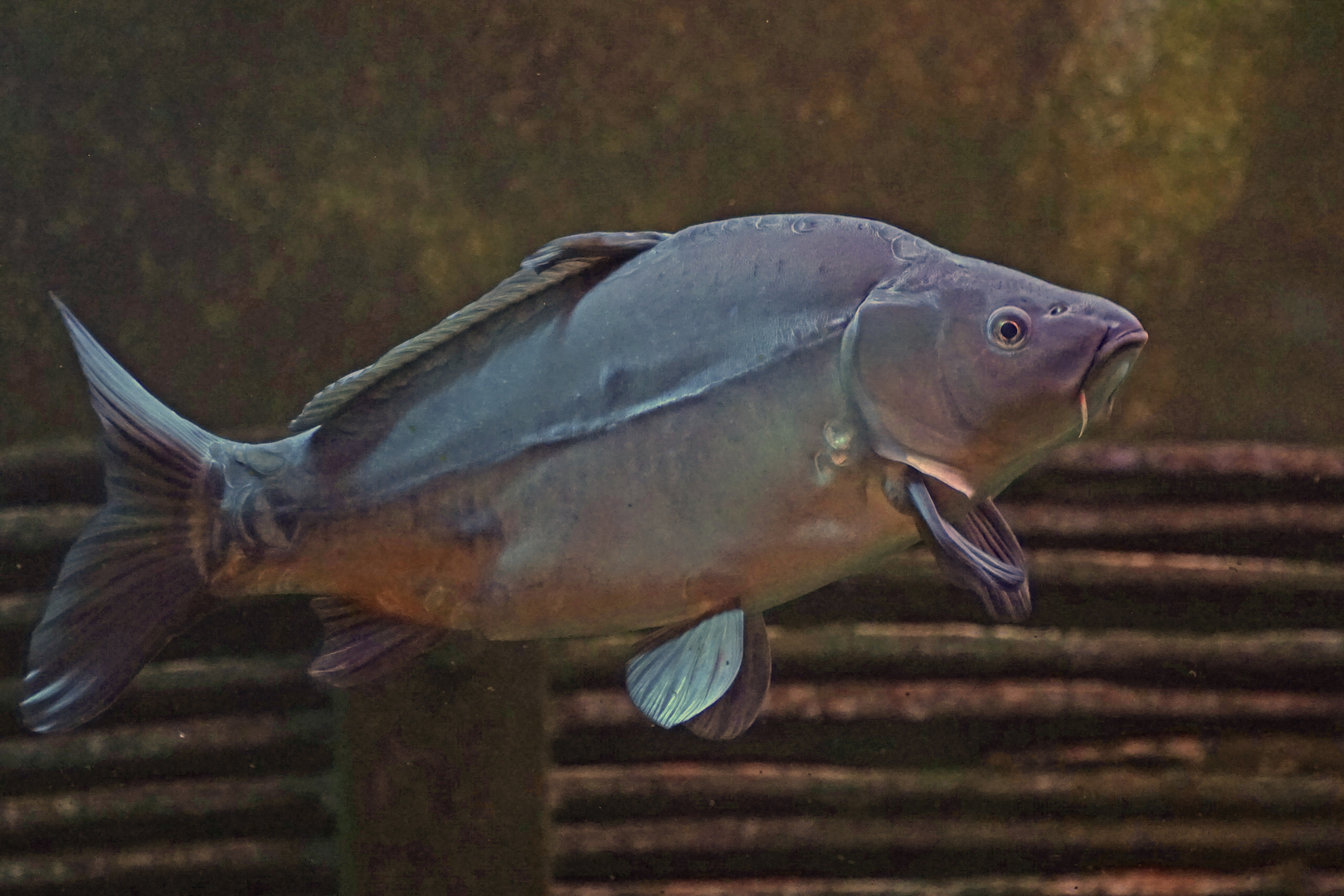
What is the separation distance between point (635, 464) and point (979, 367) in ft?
0.97

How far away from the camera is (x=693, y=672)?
0.80 meters

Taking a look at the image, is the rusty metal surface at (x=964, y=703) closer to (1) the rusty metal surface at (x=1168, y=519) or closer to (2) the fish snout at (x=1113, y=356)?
(1) the rusty metal surface at (x=1168, y=519)

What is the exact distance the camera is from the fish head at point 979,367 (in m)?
0.75

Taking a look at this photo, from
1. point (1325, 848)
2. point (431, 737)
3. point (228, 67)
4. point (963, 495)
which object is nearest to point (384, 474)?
point (963, 495)

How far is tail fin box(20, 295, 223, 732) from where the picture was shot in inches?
33.9

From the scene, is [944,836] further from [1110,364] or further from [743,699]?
[1110,364]

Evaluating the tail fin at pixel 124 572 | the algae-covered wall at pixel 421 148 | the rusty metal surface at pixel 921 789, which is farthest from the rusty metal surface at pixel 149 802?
the tail fin at pixel 124 572

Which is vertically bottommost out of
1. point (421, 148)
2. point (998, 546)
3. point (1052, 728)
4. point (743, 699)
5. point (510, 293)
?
point (1052, 728)

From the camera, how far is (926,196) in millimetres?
1493

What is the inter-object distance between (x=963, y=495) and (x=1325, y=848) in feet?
Result: 4.59

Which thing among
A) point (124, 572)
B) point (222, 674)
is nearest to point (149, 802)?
point (222, 674)

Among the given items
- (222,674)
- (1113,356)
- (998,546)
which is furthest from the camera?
(222,674)

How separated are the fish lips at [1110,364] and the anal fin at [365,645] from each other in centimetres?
60

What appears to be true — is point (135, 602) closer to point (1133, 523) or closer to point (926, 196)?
point (926, 196)
